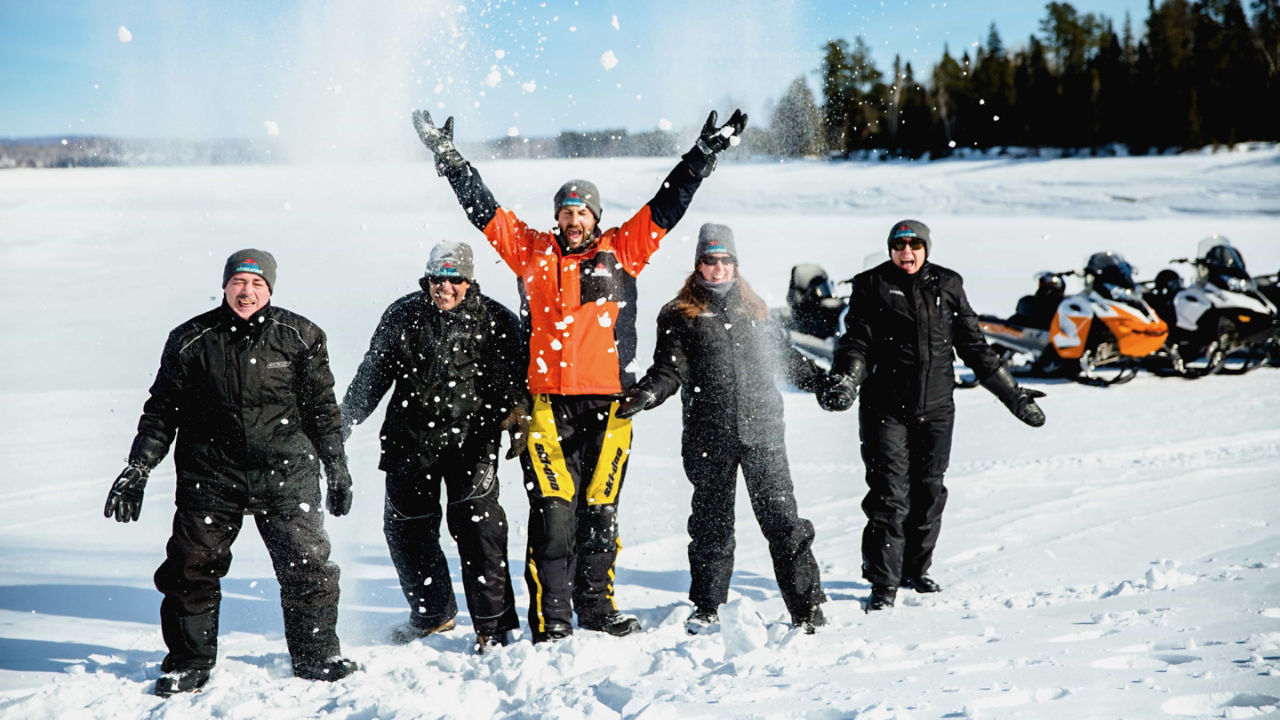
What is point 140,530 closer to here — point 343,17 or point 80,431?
point 80,431

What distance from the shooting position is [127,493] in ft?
11.0

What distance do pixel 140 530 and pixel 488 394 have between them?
2.80 meters

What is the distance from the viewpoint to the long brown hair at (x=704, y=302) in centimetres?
383

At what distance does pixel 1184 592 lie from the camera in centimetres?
365

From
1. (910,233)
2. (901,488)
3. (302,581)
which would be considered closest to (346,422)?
(302,581)

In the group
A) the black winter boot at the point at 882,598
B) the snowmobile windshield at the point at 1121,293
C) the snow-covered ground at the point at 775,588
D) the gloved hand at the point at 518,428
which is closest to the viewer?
the snow-covered ground at the point at 775,588

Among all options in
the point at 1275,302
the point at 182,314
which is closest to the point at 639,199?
the point at 182,314

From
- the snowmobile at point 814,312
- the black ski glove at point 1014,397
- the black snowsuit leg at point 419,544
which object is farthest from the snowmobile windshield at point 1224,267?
the black snowsuit leg at point 419,544

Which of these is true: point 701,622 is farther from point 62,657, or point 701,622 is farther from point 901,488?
point 62,657

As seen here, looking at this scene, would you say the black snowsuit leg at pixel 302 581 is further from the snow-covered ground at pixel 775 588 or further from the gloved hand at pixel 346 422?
the gloved hand at pixel 346 422

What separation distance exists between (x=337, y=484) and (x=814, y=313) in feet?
22.7

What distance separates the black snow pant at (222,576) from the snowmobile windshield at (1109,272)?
824cm

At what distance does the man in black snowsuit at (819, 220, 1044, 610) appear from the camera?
161 inches

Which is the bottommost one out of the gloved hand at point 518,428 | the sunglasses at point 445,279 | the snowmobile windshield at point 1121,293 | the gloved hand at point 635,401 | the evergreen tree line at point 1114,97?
the gloved hand at point 518,428
